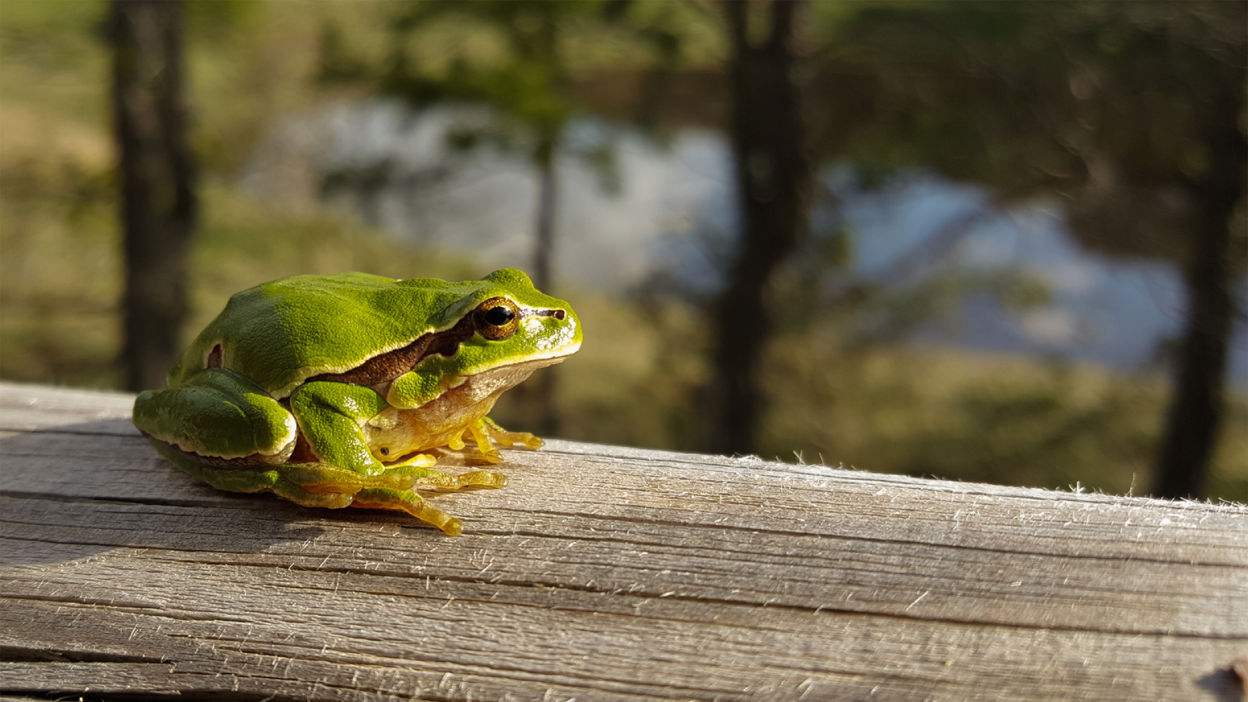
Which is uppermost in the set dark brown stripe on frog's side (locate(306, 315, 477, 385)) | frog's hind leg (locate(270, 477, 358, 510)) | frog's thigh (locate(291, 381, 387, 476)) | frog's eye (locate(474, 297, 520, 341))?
frog's eye (locate(474, 297, 520, 341))

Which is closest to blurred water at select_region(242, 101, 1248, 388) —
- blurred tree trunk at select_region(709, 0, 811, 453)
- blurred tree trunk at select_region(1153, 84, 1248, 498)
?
blurred tree trunk at select_region(1153, 84, 1248, 498)

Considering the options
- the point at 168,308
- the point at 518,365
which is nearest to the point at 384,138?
A: the point at 168,308

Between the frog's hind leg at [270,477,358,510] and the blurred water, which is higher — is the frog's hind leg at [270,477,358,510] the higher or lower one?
the higher one

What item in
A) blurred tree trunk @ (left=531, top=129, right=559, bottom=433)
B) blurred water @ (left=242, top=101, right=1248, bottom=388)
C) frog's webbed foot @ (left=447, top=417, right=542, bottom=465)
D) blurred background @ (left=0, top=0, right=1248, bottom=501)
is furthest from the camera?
blurred tree trunk @ (left=531, top=129, right=559, bottom=433)

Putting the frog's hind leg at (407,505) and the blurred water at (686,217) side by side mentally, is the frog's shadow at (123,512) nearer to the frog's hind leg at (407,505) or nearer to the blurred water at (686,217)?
the frog's hind leg at (407,505)

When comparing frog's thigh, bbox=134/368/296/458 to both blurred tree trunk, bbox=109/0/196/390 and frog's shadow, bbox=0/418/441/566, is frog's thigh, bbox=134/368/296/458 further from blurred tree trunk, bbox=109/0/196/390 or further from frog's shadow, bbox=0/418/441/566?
blurred tree trunk, bbox=109/0/196/390

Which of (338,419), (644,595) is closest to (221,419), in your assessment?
(338,419)

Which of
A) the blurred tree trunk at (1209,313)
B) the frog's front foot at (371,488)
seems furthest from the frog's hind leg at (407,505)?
the blurred tree trunk at (1209,313)

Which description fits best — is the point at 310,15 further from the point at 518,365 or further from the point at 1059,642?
the point at 1059,642
